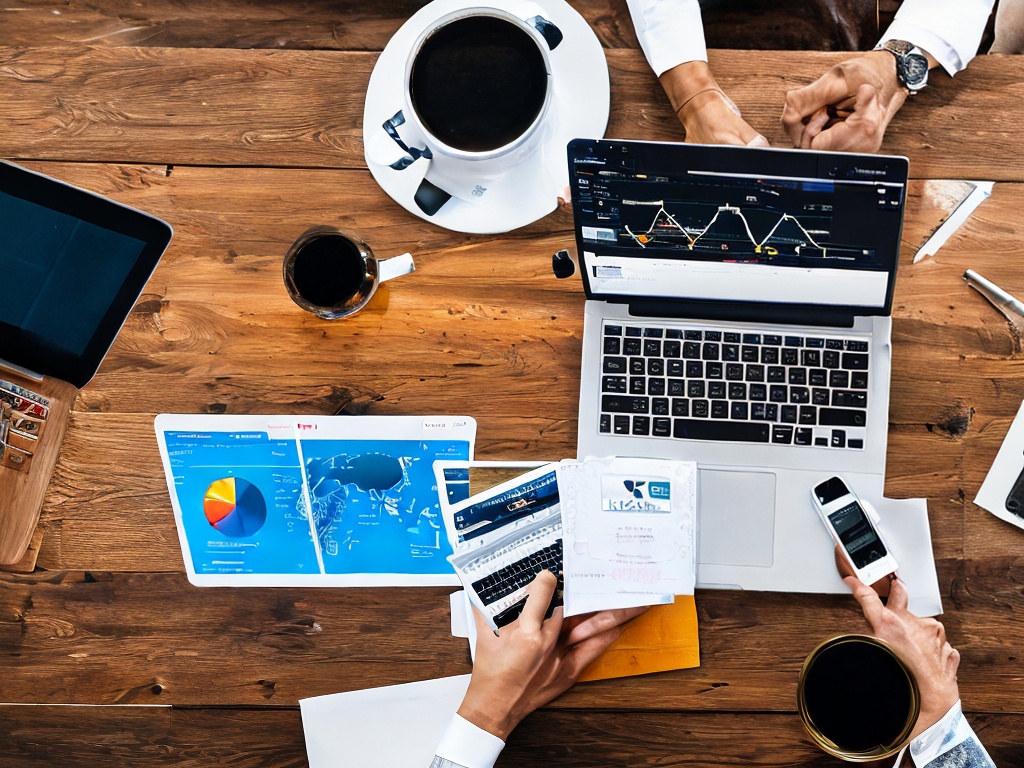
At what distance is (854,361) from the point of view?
1013 millimetres

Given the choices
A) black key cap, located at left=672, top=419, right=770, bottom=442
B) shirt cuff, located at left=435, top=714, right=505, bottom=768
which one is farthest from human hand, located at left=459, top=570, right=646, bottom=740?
black key cap, located at left=672, top=419, right=770, bottom=442

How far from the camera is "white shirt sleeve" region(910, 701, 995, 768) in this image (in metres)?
1.00

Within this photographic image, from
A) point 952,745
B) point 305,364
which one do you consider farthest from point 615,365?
point 952,745

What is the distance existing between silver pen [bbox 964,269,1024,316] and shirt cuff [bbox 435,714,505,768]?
837 mm

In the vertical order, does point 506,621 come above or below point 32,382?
below

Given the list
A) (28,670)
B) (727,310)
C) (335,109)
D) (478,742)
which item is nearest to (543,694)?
(478,742)

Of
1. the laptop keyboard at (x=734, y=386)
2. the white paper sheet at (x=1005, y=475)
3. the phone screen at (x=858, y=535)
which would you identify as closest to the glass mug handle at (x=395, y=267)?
the laptop keyboard at (x=734, y=386)

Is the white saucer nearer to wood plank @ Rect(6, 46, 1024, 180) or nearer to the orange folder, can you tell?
wood plank @ Rect(6, 46, 1024, 180)

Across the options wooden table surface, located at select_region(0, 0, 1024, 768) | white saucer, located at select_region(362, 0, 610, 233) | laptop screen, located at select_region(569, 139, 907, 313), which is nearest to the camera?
laptop screen, located at select_region(569, 139, 907, 313)

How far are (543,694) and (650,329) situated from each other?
488 mm

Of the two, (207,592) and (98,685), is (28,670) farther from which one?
(207,592)

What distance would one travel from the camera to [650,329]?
103 cm

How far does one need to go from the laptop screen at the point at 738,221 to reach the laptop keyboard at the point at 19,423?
0.74 metres

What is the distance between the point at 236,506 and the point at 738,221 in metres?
0.73
